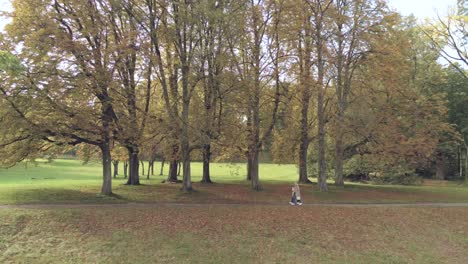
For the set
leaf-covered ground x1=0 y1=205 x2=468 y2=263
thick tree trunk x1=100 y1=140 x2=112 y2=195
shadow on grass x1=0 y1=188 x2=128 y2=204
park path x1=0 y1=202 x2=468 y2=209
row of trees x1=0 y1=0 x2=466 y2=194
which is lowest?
leaf-covered ground x1=0 y1=205 x2=468 y2=263

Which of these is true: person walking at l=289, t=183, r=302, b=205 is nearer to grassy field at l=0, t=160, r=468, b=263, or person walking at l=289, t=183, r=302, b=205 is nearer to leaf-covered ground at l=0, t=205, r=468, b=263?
grassy field at l=0, t=160, r=468, b=263

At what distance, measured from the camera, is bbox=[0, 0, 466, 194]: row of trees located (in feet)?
65.7

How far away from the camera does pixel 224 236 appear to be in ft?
51.9

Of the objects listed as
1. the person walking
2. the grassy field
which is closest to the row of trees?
the grassy field

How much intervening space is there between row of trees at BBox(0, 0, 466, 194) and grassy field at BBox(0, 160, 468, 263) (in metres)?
4.50

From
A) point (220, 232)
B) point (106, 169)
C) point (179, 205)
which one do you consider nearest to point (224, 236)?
point (220, 232)

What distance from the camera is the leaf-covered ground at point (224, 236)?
14.0 meters

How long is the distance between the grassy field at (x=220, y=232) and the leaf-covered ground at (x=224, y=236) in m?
0.04

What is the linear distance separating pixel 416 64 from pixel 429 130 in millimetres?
11347

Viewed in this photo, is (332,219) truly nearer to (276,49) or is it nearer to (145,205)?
(145,205)

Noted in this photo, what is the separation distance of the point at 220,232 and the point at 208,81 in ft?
41.3

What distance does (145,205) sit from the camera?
19.9 metres

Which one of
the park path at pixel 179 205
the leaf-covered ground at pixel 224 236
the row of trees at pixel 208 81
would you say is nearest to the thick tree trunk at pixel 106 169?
the row of trees at pixel 208 81

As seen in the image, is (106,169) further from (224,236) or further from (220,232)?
(224,236)
